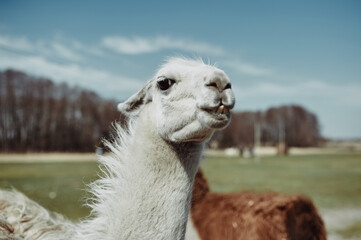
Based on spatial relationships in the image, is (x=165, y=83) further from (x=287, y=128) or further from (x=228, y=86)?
(x=287, y=128)

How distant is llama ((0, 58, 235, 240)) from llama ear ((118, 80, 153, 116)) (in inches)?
0.4

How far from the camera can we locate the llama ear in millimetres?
2904

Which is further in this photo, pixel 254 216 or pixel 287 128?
pixel 287 128

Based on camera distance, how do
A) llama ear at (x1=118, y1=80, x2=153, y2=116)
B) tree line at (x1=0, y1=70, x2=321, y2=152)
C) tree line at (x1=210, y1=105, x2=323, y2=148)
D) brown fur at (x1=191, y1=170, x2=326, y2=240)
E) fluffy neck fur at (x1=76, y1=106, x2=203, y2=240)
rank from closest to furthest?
fluffy neck fur at (x1=76, y1=106, x2=203, y2=240), llama ear at (x1=118, y1=80, x2=153, y2=116), brown fur at (x1=191, y1=170, x2=326, y2=240), tree line at (x1=0, y1=70, x2=321, y2=152), tree line at (x1=210, y1=105, x2=323, y2=148)

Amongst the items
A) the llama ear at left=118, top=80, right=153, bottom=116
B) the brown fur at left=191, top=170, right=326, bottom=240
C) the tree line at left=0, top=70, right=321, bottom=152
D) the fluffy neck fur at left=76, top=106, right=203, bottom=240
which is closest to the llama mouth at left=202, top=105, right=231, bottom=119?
the fluffy neck fur at left=76, top=106, right=203, bottom=240

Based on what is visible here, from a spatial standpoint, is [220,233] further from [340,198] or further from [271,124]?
[271,124]

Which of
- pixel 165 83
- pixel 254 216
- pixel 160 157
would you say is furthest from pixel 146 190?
pixel 254 216

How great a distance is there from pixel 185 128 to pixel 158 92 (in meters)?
0.49

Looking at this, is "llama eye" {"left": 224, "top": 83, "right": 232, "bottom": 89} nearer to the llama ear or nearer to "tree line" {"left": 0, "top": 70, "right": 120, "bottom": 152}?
the llama ear

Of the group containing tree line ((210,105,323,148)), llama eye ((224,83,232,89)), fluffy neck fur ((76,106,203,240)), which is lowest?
tree line ((210,105,323,148))

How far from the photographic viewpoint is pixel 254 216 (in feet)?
15.4

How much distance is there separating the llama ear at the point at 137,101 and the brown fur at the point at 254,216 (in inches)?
107

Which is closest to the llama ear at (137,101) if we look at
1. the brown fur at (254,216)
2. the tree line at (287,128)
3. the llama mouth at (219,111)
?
the llama mouth at (219,111)

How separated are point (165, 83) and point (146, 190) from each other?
985mm
